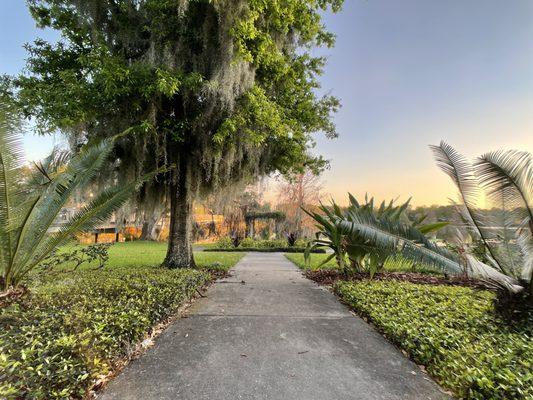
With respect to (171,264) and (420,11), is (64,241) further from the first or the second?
(420,11)

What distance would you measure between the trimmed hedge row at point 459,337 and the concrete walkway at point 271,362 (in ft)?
0.52

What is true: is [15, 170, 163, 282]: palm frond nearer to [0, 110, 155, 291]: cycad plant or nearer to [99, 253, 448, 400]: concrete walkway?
[0, 110, 155, 291]: cycad plant

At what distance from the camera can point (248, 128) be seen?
554cm

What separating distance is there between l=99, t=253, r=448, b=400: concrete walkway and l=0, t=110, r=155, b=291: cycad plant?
160 cm

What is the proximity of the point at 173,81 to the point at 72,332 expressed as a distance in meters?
3.72

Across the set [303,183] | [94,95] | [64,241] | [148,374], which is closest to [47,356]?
[148,374]

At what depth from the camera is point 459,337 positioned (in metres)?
2.46

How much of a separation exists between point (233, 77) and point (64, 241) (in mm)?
3602

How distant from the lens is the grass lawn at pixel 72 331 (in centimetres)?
164

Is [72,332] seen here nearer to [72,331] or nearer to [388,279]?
[72,331]

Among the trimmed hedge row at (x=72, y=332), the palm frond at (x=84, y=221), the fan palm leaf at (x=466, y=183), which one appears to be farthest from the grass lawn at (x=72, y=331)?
the fan palm leaf at (x=466, y=183)

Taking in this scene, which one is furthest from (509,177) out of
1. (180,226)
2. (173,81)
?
(180,226)

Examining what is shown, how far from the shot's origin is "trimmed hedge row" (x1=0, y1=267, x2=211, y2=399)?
1.64m

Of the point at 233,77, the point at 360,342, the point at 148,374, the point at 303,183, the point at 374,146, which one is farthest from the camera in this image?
the point at 303,183
